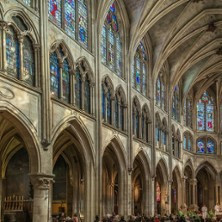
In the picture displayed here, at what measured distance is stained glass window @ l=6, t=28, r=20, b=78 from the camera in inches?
811

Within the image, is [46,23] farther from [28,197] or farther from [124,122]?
[28,197]

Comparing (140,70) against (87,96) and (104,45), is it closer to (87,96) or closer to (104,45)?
(104,45)

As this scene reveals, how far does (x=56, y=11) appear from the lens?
25.1 meters

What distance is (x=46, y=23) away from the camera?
23.1 m

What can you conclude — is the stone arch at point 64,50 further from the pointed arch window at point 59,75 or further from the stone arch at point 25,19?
the stone arch at point 25,19

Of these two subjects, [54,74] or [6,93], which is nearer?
[6,93]

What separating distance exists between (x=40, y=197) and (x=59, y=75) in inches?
253

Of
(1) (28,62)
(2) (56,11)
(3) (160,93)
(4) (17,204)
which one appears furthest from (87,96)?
(3) (160,93)

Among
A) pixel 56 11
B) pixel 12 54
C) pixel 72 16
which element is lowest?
pixel 12 54

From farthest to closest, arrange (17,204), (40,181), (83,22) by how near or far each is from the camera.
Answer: (17,204) < (83,22) < (40,181)

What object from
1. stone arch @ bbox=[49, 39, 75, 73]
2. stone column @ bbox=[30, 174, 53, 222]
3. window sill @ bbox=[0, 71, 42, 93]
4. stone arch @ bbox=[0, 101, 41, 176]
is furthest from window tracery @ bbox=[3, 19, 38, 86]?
stone column @ bbox=[30, 174, 53, 222]

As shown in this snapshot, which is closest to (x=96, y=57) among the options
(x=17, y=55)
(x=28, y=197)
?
(x=17, y=55)

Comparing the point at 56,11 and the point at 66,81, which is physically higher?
the point at 56,11

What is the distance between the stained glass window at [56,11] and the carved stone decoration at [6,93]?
19.2 feet
